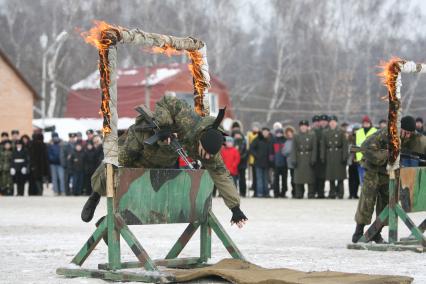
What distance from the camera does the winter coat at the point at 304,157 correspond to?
2555cm

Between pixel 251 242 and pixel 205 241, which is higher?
pixel 205 241

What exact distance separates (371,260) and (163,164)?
2769mm

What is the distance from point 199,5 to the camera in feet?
207

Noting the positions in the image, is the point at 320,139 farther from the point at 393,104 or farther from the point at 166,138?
the point at 166,138

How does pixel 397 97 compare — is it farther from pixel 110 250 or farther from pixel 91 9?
pixel 91 9

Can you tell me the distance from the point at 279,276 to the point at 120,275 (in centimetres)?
153

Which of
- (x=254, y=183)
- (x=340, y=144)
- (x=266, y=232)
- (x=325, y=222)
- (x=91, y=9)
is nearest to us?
(x=266, y=232)

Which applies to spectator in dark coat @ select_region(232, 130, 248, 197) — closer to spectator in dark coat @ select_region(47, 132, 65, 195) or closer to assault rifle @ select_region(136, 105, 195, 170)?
spectator in dark coat @ select_region(47, 132, 65, 195)

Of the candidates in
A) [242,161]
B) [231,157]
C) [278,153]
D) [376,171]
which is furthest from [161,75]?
Answer: [376,171]

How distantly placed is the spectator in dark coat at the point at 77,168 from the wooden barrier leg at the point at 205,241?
18.9m

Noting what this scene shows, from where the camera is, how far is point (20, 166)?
3022 cm

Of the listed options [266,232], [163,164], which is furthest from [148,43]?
[266,232]

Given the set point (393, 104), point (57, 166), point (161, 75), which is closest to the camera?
point (393, 104)

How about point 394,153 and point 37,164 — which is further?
point 37,164
